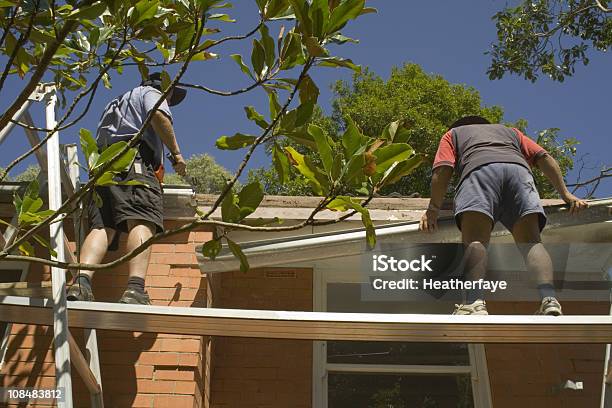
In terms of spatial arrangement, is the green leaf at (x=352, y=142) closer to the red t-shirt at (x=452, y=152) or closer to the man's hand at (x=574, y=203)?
the red t-shirt at (x=452, y=152)

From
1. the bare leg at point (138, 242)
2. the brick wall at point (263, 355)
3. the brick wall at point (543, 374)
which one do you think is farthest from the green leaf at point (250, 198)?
the brick wall at point (543, 374)

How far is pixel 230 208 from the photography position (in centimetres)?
228

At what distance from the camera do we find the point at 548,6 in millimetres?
9648

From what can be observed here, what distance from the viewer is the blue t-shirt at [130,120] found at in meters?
4.63

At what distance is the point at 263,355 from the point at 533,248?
2.19 metres

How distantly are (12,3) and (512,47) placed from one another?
8.69 m

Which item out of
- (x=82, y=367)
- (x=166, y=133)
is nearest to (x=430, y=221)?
(x=166, y=133)

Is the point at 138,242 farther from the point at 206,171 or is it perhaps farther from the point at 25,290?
the point at 206,171

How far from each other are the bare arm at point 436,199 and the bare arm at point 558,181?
612 millimetres

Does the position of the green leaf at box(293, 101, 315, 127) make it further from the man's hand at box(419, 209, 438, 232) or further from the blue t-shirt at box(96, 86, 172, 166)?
the blue t-shirt at box(96, 86, 172, 166)

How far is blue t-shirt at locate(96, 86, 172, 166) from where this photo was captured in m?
4.63

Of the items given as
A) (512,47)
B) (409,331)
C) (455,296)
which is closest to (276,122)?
(409,331)

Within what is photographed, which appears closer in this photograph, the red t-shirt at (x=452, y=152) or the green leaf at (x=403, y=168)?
the green leaf at (x=403, y=168)

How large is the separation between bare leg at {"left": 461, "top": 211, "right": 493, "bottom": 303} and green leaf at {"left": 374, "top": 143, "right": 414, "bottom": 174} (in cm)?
190
